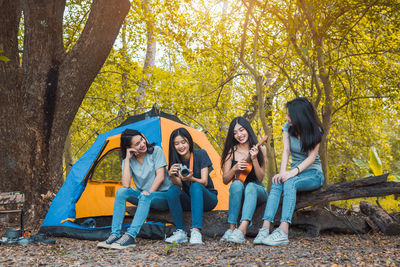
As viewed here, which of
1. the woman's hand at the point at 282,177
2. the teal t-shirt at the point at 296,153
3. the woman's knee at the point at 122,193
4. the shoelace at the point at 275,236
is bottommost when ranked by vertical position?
the shoelace at the point at 275,236

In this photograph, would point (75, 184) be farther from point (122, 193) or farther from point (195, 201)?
point (195, 201)

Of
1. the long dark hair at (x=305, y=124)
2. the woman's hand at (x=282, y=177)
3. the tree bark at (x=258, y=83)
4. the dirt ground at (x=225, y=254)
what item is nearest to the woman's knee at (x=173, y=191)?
the dirt ground at (x=225, y=254)

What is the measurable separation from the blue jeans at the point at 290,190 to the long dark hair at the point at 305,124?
0.25 meters

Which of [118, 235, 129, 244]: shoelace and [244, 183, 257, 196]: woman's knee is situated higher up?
[244, 183, 257, 196]: woman's knee

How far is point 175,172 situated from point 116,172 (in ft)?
15.7

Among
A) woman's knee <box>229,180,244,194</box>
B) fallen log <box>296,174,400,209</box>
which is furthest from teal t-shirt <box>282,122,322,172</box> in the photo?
woman's knee <box>229,180,244,194</box>

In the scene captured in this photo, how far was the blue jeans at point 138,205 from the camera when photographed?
335cm

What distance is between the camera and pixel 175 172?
3.43 m

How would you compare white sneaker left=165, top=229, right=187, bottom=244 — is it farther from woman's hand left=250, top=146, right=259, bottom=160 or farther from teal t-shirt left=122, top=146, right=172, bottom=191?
woman's hand left=250, top=146, right=259, bottom=160

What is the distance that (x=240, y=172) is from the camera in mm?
3490

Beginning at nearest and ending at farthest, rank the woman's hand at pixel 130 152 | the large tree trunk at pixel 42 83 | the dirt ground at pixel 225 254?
1. the dirt ground at pixel 225 254
2. the woman's hand at pixel 130 152
3. the large tree trunk at pixel 42 83

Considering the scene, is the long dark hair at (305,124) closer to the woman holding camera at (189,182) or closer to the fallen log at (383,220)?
the woman holding camera at (189,182)

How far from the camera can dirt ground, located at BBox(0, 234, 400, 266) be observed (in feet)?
8.29

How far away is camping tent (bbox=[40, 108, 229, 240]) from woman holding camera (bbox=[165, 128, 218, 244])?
899mm
